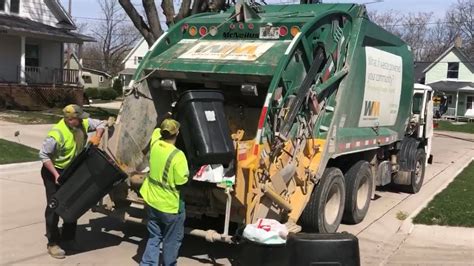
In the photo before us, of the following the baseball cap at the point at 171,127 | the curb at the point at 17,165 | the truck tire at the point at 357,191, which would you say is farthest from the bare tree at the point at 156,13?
the baseball cap at the point at 171,127

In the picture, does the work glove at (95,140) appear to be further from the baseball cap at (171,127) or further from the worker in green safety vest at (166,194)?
the baseball cap at (171,127)

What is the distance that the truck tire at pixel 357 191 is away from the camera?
751 cm

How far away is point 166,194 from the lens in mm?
5008

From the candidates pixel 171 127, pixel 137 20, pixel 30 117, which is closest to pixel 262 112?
pixel 171 127

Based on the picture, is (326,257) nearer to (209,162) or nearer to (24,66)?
(209,162)

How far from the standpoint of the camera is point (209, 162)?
210 inches

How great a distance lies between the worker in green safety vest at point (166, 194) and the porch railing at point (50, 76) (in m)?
22.2

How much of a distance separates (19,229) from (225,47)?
3.38 m

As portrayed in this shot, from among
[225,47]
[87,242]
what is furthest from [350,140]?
[87,242]

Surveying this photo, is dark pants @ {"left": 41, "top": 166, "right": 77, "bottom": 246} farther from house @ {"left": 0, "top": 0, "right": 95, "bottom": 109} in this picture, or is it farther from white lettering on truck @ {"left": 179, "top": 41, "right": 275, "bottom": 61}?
house @ {"left": 0, "top": 0, "right": 95, "bottom": 109}

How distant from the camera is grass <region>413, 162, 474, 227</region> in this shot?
26.2 feet

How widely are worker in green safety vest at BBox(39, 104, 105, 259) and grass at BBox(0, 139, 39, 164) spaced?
215 inches

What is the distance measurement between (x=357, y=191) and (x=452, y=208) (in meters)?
2.09

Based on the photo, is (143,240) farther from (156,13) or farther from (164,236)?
(156,13)
